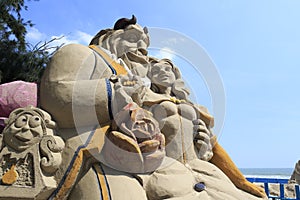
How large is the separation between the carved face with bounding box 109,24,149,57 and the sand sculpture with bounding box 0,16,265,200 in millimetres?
424

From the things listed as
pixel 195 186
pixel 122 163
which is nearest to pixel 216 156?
pixel 195 186

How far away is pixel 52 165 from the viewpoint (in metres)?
2.23

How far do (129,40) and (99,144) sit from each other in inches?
53.5

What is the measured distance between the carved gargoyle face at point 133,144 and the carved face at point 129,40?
1.04 metres

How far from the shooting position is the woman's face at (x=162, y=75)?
3287 mm

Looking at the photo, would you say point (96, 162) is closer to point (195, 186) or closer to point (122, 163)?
point (122, 163)

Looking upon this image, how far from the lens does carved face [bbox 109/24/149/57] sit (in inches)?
129

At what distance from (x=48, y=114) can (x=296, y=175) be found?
8621mm

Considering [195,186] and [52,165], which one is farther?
[195,186]

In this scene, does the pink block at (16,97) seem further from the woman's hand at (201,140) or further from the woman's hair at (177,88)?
the woman's hand at (201,140)

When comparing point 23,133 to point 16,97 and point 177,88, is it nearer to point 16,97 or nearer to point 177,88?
point 16,97

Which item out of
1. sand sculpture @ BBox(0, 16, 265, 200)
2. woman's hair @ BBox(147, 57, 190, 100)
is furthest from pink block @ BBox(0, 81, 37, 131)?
woman's hair @ BBox(147, 57, 190, 100)

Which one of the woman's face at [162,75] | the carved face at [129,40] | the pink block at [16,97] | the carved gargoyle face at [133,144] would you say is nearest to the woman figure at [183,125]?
the woman's face at [162,75]

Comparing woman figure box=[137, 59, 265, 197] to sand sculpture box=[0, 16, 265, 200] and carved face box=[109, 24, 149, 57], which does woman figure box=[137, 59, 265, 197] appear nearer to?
sand sculpture box=[0, 16, 265, 200]
